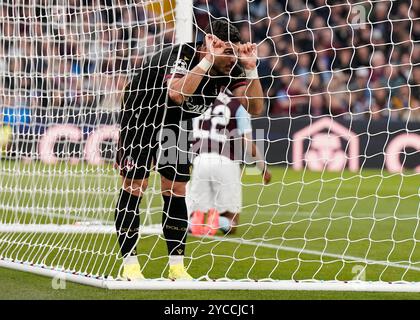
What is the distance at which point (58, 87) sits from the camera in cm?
852

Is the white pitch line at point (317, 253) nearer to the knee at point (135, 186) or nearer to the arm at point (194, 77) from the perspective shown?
the knee at point (135, 186)

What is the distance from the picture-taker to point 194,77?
595 centimetres

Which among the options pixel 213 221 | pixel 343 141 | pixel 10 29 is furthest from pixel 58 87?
pixel 343 141

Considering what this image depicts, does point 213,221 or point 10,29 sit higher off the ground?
point 10,29

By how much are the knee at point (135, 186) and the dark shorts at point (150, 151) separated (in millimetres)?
30

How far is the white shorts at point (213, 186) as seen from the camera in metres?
9.27

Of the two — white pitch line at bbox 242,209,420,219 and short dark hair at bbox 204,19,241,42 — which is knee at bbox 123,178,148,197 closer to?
short dark hair at bbox 204,19,241,42

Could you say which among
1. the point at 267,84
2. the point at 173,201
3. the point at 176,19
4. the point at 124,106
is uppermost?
the point at 176,19

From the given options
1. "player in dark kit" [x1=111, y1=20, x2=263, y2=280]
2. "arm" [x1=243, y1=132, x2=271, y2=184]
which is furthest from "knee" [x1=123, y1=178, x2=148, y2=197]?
"arm" [x1=243, y1=132, x2=271, y2=184]

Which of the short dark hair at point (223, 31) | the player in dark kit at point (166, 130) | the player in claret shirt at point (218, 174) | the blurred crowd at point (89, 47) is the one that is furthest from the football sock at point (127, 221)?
the player in claret shirt at point (218, 174)

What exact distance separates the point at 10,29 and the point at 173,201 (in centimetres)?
347

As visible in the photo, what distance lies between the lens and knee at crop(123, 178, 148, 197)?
632 centimetres

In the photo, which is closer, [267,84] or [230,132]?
[230,132]

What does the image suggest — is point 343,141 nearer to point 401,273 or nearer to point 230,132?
point 230,132
